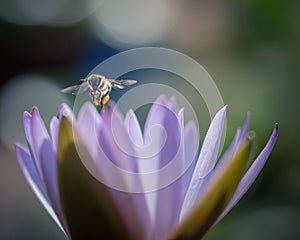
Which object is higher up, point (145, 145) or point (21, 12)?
point (21, 12)

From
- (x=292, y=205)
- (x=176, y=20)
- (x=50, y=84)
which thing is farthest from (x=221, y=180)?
(x=176, y=20)

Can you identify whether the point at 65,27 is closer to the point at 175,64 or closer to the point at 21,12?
the point at 21,12

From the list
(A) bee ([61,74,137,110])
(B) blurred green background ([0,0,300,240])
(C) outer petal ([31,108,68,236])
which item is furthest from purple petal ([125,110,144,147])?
(B) blurred green background ([0,0,300,240])

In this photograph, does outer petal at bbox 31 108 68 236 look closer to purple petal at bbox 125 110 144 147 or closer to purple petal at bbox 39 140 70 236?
purple petal at bbox 39 140 70 236

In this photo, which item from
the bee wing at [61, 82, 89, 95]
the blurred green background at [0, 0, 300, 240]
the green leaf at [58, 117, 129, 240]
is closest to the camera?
the green leaf at [58, 117, 129, 240]

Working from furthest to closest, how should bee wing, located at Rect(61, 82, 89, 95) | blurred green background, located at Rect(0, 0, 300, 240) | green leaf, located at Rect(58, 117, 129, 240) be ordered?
1. blurred green background, located at Rect(0, 0, 300, 240)
2. bee wing, located at Rect(61, 82, 89, 95)
3. green leaf, located at Rect(58, 117, 129, 240)

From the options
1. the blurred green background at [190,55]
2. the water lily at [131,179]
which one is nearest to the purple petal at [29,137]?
the water lily at [131,179]
